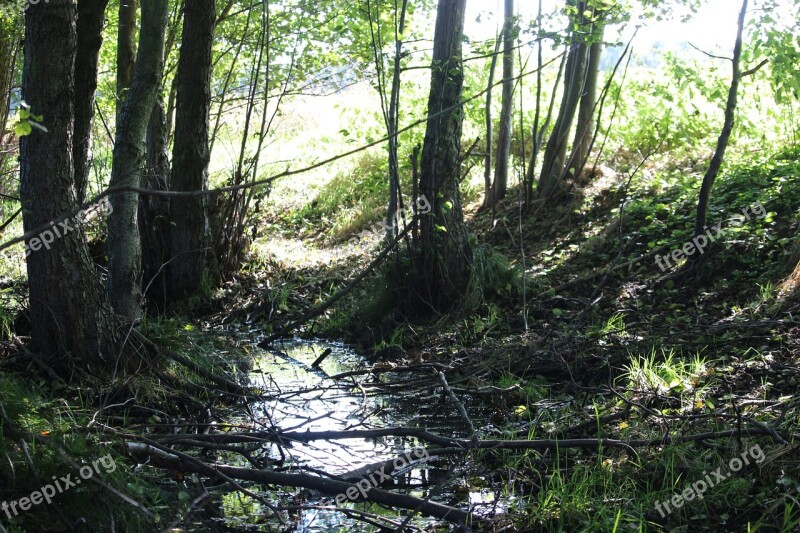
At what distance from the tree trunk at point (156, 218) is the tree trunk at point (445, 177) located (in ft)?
9.26

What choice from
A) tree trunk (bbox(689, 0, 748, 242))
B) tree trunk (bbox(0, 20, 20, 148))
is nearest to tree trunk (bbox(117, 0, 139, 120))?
tree trunk (bbox(0, 20, 20, 148))

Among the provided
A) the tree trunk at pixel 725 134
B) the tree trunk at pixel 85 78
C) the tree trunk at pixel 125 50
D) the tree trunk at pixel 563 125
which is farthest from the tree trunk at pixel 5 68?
the tree trunk at pixel 725 134

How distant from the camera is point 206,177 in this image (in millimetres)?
8664

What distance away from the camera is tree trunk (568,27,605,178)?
391 inches

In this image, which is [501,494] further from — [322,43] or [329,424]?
[322,43]

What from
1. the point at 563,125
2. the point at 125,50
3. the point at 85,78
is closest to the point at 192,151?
the point at 125,50

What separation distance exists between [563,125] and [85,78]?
6.30 meters

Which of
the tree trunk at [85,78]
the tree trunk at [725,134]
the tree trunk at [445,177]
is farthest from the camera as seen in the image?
the tree trunk at [445,177]

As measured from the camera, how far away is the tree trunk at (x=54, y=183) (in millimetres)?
4410

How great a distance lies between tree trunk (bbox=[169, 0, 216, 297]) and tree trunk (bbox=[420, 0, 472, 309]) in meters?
2.50

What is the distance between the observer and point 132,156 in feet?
19.4

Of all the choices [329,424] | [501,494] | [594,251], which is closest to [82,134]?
[329,424]

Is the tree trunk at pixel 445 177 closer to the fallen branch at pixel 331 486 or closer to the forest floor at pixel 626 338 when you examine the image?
the forest floor at pixel 626 338

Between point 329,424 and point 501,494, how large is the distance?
56.5 inches
